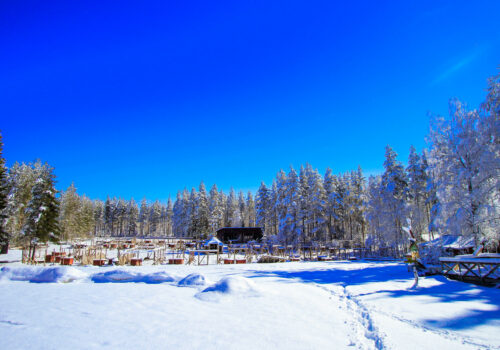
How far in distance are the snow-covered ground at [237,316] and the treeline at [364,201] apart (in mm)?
7741

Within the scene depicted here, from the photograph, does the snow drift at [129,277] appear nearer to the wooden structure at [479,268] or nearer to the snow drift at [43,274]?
the snow drift at [43,274]

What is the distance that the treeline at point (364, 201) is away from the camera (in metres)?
17.9

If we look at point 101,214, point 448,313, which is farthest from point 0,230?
point 101,214

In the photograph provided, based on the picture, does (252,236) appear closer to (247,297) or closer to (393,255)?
(393,255)

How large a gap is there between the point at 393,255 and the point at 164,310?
3872cm

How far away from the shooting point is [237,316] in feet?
24.5

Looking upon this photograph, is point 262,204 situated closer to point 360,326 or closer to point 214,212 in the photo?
point 214,212

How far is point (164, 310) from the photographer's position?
792 cm

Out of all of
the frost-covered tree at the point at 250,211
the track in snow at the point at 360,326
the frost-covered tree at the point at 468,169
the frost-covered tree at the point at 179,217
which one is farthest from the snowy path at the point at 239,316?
the frost-covered tree at the point at 250,211

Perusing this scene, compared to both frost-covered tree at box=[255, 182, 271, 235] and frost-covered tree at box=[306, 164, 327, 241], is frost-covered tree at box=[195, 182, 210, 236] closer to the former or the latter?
frost-covered tree at box=[255, 182, 271, 235]

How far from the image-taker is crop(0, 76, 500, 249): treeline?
17891 millimetres

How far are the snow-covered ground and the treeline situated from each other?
25.4 feet

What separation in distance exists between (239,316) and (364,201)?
50.4m

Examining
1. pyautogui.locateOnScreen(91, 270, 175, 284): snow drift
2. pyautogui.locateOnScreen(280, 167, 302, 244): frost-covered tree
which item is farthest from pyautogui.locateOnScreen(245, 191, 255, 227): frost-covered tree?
pyautogui.locateOnScreen(91, 270, 175, 284): snow drift
